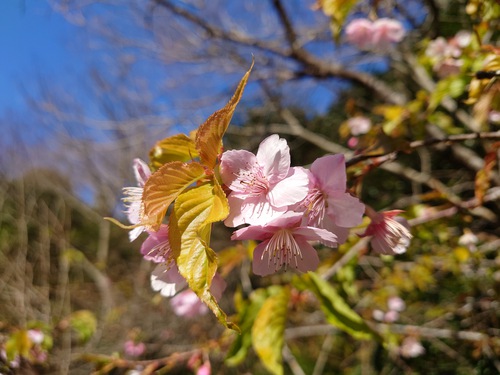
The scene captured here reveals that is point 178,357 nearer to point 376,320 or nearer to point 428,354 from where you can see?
point 376,320

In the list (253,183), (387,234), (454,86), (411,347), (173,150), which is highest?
(173,150)

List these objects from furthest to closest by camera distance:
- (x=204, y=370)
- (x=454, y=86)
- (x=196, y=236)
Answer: (x=204, y=370)
(x=454, y=86)
(x=196, y=236)

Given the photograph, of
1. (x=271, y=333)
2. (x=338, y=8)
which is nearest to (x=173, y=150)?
(x=271, y=333)

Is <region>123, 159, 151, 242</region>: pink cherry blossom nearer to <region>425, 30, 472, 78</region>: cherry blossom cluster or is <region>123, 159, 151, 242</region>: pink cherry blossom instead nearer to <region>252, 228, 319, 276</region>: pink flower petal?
<region>252, 228, 319, 276</region>: pink flower petal

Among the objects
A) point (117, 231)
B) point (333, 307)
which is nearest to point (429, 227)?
point (333, 307)

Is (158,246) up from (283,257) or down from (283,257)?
up

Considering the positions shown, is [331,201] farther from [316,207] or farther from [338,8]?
[338,8]

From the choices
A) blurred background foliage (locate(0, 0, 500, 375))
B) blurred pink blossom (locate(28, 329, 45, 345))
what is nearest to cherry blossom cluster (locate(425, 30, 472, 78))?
blurred background foliage (locate(0, 0, 500, 375))
